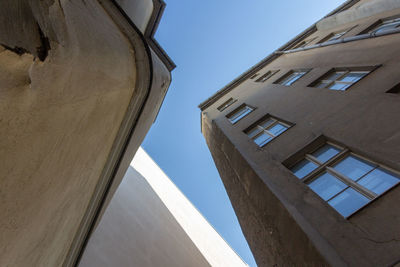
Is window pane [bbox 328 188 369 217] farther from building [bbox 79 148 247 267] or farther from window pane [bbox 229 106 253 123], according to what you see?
building [bbox 79 148 247 267]

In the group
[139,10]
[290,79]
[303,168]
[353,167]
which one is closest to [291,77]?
[290,79]

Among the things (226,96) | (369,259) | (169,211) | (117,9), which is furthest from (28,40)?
(169,211)

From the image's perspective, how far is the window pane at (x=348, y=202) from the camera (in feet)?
15.7

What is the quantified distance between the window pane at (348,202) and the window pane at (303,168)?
128cm

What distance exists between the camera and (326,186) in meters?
5.79

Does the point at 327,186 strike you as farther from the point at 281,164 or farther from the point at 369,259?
the point at 369,259

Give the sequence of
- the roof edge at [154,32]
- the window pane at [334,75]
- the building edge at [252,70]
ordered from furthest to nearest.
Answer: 1. the building edge at [252,70]
2. the window pane at [334,75]
3. the roof edge at [154,32]

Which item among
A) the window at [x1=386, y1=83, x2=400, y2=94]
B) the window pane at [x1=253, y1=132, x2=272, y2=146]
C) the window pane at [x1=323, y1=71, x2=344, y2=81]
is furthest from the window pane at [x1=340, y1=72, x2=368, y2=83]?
the window pane at [x1=253, y1=132, x2=272, y2=146]

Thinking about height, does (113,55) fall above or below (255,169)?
above

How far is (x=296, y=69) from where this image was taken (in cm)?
1334

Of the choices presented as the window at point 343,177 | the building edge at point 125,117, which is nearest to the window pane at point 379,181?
the window at point 343,177

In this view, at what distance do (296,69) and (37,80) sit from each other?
13.0 meters

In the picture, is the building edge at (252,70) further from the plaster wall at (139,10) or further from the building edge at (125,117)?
the building edge at (125,117)

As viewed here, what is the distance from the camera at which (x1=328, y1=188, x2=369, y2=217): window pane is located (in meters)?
4.80
